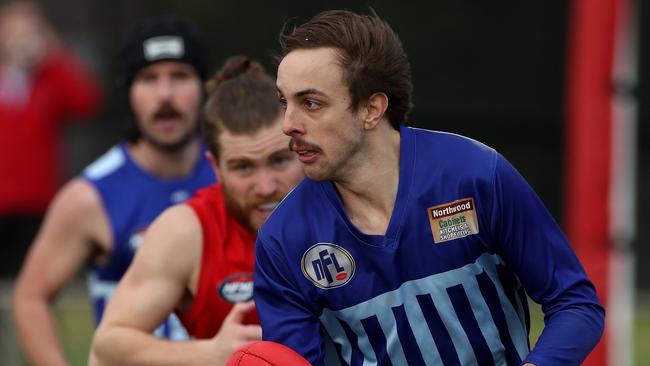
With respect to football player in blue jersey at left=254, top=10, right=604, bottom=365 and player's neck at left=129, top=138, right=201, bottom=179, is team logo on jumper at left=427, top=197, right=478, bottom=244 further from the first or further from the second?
player's neck at left=129, top=138, right=201, bottom=179

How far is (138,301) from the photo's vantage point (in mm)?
4953

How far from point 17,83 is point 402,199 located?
6.58 m

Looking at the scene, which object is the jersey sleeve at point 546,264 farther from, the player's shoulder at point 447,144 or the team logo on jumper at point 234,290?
the team logo on jumper at point 234,290

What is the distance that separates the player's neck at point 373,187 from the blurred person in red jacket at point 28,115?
6235 millimetres

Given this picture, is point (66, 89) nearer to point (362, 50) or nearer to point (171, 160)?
point (171, 160)

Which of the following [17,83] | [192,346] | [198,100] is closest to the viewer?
[192,346]

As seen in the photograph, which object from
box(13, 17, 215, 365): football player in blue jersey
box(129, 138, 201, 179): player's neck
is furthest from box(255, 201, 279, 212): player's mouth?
box(129, 138, 201, 179): player's neck

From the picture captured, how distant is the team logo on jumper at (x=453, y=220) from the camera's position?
4.25m

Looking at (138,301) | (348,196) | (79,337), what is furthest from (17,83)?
(348,196)

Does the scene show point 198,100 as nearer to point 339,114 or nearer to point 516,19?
point 339,114

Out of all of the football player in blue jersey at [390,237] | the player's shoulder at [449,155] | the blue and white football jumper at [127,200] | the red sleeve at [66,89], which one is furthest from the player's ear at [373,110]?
the red sleeve at [66,89]

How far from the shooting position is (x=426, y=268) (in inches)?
169

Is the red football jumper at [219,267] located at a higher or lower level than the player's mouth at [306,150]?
lower

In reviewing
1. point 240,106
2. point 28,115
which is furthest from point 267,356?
point 28,115
